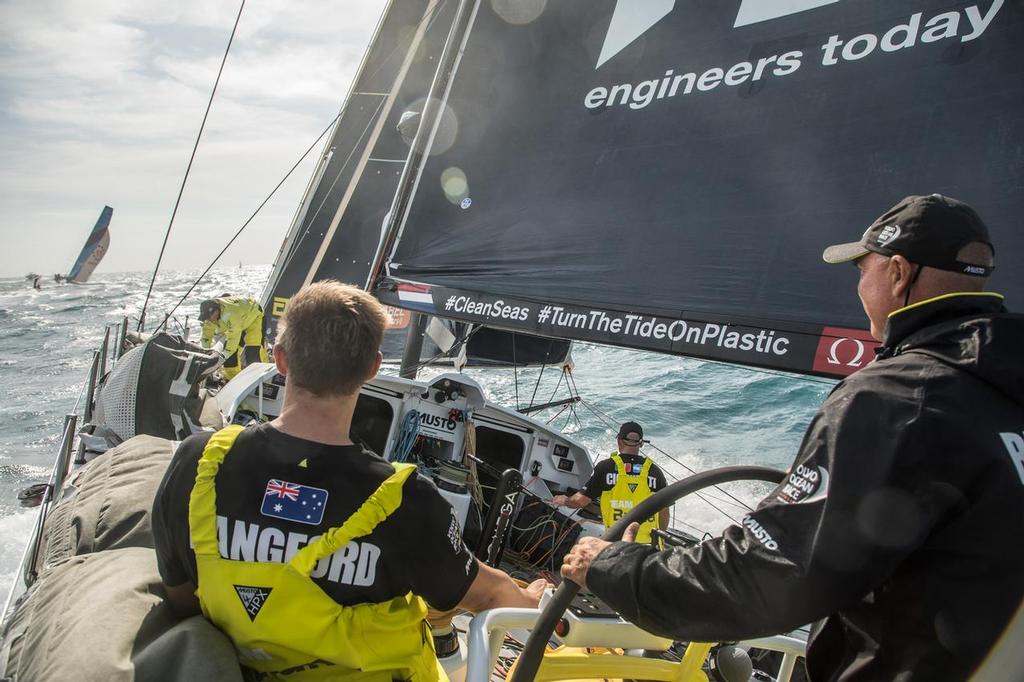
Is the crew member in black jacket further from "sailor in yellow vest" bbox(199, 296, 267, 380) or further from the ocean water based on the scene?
"sailor in yellow vest" bbox(199, 296, 267, 380)

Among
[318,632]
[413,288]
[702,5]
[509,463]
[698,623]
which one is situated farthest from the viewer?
[509,463]

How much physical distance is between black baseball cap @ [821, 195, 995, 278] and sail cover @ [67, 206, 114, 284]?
72.2 feet

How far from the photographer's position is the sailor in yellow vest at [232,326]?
7812mm

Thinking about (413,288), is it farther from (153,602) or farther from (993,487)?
(993,487)

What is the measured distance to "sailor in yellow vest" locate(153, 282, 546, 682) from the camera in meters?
1.27

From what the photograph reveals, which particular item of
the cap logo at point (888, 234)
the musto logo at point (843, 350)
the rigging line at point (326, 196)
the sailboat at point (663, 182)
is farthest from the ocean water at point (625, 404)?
the cap logo at point (888, 234)

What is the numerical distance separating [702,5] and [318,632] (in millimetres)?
3627

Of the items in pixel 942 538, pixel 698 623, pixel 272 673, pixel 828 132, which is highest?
pixel 828 132

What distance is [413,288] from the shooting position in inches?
175

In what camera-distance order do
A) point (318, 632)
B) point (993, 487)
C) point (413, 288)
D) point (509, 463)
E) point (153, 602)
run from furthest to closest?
point (509, 463) < point (413, 288) < point (153, 602) < point (318, 632) < point (993, 487)

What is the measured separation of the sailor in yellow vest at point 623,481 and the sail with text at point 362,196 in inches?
103

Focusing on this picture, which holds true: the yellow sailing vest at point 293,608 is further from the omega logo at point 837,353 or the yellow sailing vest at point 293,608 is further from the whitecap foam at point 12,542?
the whitecap foam at point 12,542

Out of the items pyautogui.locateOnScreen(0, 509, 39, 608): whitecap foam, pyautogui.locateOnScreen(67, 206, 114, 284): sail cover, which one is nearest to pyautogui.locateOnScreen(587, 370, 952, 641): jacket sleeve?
pyautogui.locateOnScreen(0, 509, 39, 608): whitecap foam

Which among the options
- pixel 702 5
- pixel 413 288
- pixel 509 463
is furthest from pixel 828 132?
pixel 509 463
